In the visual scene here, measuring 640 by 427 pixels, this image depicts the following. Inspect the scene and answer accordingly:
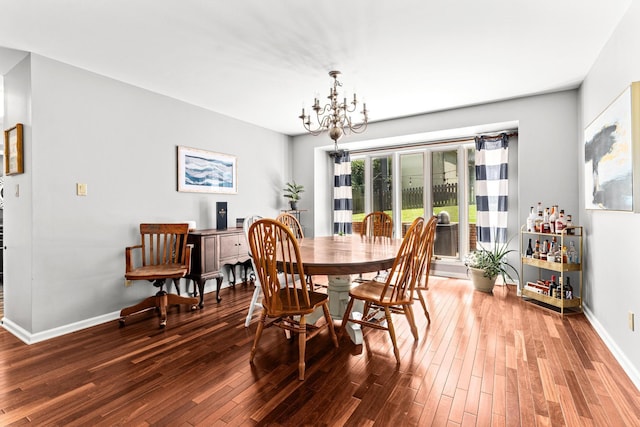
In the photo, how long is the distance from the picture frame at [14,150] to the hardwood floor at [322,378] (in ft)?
4.86

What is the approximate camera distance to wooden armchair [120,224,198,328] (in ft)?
9.47

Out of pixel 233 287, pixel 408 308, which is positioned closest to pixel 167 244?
pixel 233 287

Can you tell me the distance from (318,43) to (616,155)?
2321 millimetres

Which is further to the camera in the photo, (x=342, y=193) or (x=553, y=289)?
(x=342, y=193)

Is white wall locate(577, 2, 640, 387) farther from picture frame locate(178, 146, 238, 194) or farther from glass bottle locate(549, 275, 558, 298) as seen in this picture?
picture frame locate(178, 146, 238, 194)

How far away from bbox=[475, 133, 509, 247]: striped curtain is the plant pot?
0.60m

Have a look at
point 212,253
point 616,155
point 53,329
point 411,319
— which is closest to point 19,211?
point 53,329

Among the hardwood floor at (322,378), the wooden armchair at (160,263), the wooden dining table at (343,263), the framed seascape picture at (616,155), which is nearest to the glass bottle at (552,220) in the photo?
the framed seascape picture at (616,155)

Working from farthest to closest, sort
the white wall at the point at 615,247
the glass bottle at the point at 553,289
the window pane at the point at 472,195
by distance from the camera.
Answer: the window pane at the point at 472,195, the glass bottle at the point at 553,289, the white wall at the point at 615,247

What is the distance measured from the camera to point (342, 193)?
18.0ft

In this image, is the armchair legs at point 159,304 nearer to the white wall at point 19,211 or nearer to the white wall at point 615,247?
the white wall at point 19,211

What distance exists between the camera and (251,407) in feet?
5.48

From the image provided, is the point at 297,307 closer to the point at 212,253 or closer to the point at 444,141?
A: the point at 212,253

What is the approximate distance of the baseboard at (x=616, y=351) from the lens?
1889 mm
